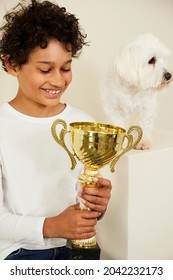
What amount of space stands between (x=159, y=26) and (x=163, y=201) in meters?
0.58

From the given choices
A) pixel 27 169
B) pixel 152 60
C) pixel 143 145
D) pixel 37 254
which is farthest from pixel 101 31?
pixel 37 254

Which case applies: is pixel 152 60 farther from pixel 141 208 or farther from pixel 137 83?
pixel 141 208

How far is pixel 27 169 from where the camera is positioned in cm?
90

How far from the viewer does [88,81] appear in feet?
4.02

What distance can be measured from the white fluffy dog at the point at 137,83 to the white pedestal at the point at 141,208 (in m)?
0.07

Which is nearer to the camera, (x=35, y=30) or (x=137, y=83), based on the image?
(x=35, y=30)

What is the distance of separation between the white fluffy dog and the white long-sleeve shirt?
26 centimetres

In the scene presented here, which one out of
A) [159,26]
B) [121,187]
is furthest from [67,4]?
[121,187]

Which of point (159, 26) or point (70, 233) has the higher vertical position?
point (159, 26)

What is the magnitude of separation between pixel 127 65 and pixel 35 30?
0.33 m

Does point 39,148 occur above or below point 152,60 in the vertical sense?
below

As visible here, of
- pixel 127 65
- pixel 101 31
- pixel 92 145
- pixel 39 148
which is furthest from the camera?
pixel 101 31

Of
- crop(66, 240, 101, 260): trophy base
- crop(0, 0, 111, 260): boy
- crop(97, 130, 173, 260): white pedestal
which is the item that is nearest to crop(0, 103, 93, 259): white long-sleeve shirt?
crop(0, 0, 111, 260): boy
